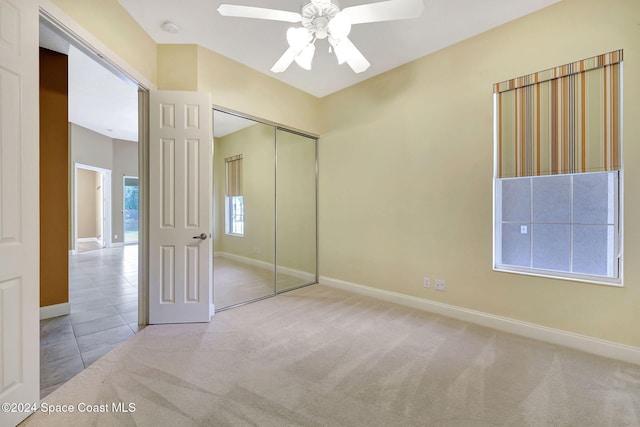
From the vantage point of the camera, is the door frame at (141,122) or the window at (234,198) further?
the window at (234,198)

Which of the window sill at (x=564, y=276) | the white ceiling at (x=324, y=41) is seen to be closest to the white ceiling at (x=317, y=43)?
the white ceiling at (x=324, y=41)

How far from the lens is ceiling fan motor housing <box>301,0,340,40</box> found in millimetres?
1744

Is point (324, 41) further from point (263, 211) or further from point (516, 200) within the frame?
point (516, 200)

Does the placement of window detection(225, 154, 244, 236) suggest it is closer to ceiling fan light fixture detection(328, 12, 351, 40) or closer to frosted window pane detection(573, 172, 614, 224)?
ceiling fan light fixture detection(328, 12, 351, 40)

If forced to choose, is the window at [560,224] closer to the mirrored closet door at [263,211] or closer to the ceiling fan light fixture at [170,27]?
the mirrored closet door at [263,211]

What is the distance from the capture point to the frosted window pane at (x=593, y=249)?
2.26 meters

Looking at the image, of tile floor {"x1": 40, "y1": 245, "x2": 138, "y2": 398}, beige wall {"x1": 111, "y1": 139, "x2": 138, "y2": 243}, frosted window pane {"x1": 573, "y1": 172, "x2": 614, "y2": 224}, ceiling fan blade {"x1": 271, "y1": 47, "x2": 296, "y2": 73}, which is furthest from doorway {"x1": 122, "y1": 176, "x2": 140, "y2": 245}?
frosted window pane {"x1": 573, "y1": 172, "x2": 614, "y2": 224}

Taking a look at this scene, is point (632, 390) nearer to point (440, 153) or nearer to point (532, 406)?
point (532, 406)

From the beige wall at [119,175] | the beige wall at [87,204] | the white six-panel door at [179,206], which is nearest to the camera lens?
the white six-panel door at [179,206]

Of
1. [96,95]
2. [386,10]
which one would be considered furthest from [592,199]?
[96,95]

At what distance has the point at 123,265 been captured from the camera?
5676 millimetres

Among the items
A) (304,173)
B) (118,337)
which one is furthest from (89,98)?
(118,337)

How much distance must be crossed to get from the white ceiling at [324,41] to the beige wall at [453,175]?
0.17 metres

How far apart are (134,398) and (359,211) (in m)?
3.01
